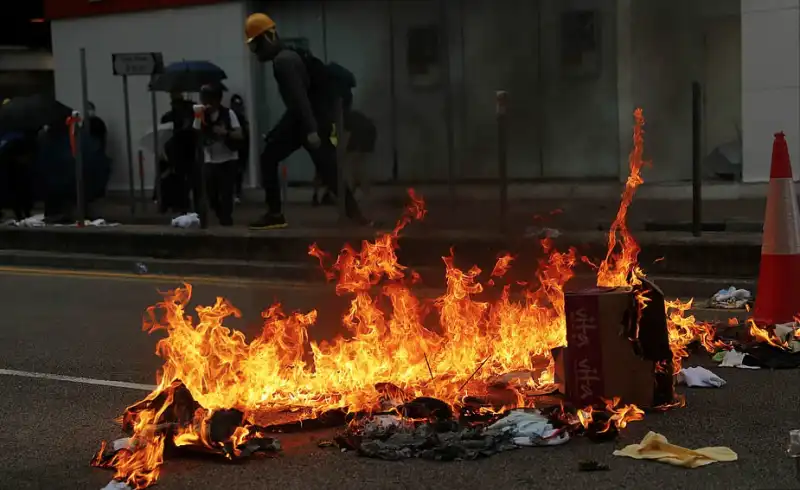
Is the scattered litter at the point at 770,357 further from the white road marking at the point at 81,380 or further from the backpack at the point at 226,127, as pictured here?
the backpack at the point at 226,127

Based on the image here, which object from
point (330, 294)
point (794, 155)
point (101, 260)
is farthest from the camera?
point (794, 155)

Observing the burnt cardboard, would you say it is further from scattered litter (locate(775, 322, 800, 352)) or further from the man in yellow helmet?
the man in yellow helmet

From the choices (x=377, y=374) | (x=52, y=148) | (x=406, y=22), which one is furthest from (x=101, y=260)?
(x=377, y=374)

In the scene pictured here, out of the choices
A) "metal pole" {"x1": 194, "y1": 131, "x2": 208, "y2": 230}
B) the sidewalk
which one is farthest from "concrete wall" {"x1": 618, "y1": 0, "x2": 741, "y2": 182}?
"metal pole" {"x1": 194, "y1": 131, "x2": 208, "y2": 230}

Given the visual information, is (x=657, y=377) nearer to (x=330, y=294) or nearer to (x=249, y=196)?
(x=330, y=294)

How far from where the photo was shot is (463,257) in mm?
9695

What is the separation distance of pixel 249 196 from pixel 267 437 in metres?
12.6

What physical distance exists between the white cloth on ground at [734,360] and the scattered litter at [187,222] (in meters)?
7.59

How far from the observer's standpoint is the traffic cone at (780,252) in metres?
6.61

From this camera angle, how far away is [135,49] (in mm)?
19031

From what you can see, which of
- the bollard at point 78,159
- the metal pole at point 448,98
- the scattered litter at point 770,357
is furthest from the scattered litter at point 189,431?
the bollard at point 78,159

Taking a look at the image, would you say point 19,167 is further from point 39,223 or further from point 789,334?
point 789,334

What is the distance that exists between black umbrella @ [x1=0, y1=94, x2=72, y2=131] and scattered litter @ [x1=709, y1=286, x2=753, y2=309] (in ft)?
32.1

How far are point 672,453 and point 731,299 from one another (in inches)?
152
